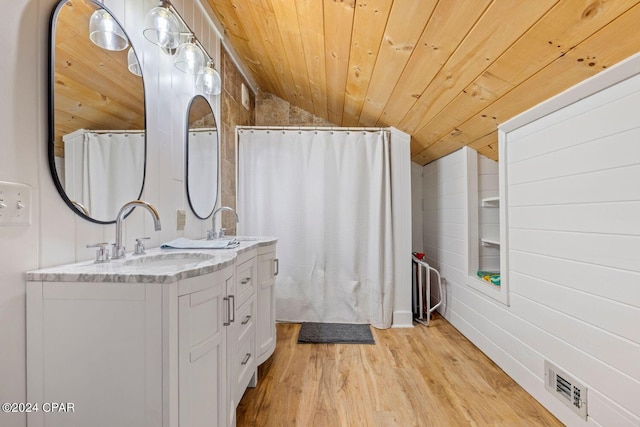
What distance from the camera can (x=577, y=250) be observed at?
1.39 m

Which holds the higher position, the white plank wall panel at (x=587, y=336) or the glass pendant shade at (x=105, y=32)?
the glass pendant shade at (x=105, y=32)

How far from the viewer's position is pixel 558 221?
1501 mm

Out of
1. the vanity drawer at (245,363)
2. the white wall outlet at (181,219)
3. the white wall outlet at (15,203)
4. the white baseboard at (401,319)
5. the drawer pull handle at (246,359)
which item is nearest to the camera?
the white wall outlet at (15,203)

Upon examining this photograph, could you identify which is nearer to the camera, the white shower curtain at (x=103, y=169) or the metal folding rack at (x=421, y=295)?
the white shower curtain at (x=103, y=169)

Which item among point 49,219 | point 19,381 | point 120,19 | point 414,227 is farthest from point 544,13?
point 414,227

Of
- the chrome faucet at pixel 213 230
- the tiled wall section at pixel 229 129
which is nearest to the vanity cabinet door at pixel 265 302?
the chrome faucet at pixel 213 230

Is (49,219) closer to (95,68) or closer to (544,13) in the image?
(95,68)

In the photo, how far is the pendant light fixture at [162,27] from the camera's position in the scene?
51.7 inches

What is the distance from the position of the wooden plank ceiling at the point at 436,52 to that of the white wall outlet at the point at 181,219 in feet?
4.32

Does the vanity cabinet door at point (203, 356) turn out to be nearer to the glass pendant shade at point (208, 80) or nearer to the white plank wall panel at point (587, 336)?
the glass pendant shade at point (208, 80)

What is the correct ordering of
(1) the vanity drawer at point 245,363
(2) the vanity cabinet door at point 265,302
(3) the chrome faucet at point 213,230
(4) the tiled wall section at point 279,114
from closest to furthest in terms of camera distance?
1. (1) the vanity drawer at point 245,363
2. (2) the vanity cabinet door at point 265,302
3. (3) the chrome faucet at point 213,230
4. (4) the tiled wall section at point 279,114

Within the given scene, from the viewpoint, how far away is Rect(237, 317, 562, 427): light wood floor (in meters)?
1.50

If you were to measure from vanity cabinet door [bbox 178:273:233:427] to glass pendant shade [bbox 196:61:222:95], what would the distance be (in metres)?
1.34

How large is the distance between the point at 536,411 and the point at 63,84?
2528 millimetres
